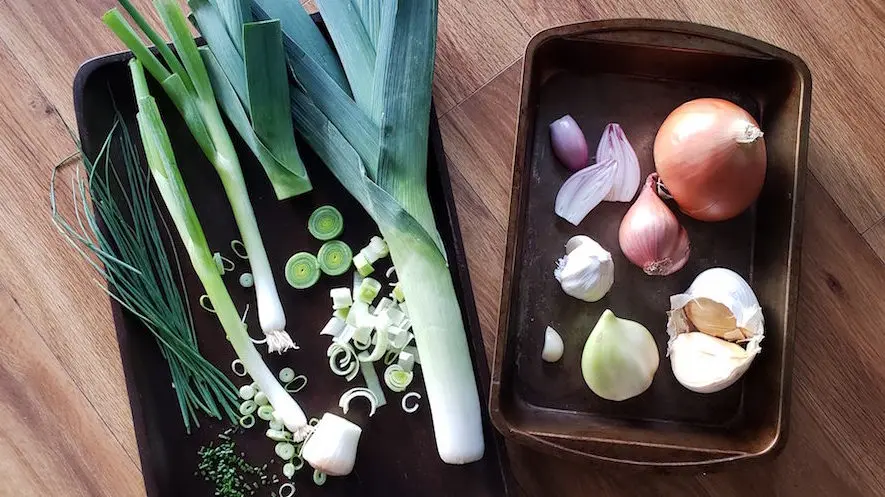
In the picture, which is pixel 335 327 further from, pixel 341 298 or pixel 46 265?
pixel 46 265

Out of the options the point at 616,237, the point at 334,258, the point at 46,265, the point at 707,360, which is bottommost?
the point at 707,360

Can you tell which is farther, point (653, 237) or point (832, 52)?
point (832, 52)

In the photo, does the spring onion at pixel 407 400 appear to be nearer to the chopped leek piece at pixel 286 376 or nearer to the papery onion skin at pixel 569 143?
the chopped leek piece at pixel 286 376

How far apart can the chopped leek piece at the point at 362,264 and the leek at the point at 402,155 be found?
47mm

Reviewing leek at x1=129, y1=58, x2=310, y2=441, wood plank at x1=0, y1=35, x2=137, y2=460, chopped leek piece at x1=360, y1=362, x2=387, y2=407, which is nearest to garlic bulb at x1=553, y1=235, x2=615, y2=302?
chopped leek piece at x1=360, y1=362, x2=387, y2=407

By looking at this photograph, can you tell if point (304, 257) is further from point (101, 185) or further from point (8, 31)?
point (8, 31)

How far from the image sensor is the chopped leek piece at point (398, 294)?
90cm

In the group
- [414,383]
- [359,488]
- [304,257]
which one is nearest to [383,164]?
[304,257]

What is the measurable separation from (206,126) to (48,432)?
1.44 feet

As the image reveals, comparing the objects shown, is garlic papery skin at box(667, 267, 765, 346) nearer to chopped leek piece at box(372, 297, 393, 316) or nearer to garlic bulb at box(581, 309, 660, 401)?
garlic bulb at box(581, 309, 660, 401)

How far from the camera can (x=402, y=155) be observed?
85 cm

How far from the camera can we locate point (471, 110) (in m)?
0.96

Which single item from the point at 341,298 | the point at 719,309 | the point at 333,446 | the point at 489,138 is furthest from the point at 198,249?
the point at 719,309

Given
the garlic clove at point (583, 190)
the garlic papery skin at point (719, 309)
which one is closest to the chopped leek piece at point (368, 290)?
the garlic clove at point (583, 190)
